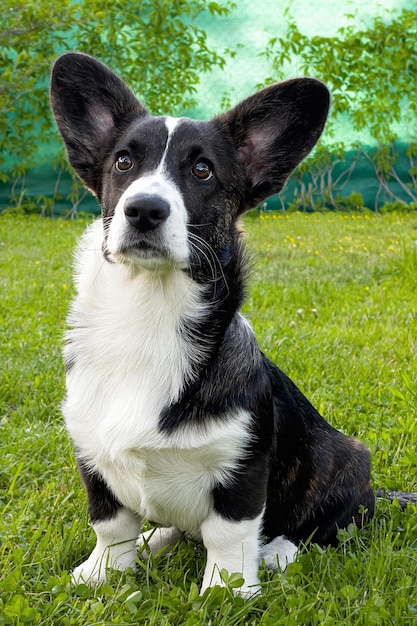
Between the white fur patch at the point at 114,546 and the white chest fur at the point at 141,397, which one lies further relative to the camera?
the white fur patch at the point at 114,546

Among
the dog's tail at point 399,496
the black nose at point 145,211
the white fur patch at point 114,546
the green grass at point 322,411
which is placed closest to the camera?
the black nose at point 145,211

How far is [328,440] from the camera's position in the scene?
2.59 meters

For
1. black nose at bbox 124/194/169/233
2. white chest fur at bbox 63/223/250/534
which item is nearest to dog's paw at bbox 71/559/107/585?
white chest fur at bbox 63/223/250/534

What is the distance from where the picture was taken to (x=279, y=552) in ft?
7.89

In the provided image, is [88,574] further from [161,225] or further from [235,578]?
[161,225]

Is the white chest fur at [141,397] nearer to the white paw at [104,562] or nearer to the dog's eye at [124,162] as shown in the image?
the white paw at [104,562]

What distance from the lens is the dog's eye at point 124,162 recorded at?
2.21 meters

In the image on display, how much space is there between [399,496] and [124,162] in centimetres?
152

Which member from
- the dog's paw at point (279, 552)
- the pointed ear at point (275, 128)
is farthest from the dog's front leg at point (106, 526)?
the pointed ear at point (275, 128)

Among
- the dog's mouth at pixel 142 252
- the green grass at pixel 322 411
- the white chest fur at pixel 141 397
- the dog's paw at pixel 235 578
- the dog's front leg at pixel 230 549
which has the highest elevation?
the dog's mouth at pixel 142 252

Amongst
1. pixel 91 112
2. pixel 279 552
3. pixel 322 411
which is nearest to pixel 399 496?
pixel 279 552

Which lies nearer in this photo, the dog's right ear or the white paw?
the white paw

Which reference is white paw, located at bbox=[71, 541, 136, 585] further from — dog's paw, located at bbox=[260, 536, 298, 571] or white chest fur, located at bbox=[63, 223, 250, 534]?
dog's paw, located at bbox=[260, 536, 298, 571]

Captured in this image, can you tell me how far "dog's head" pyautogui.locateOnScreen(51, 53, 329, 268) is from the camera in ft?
6.68
